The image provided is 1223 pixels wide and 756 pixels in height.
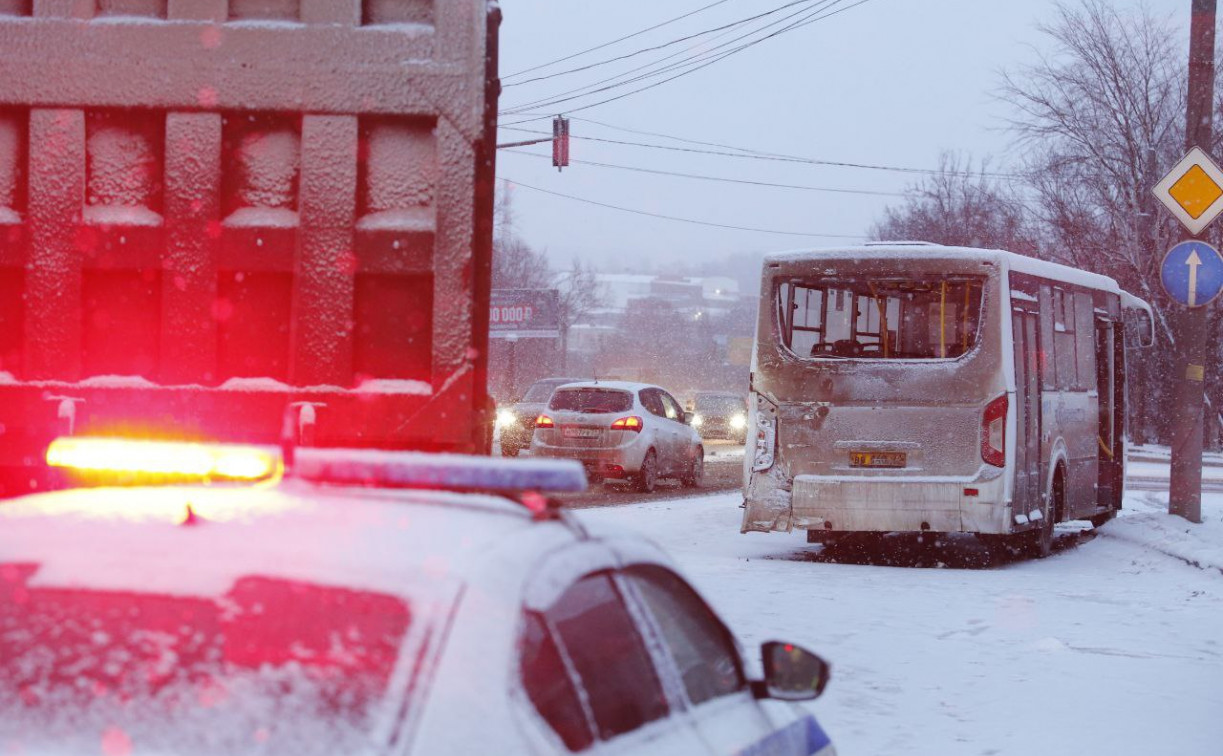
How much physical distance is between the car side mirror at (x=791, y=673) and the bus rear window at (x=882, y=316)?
1197cm

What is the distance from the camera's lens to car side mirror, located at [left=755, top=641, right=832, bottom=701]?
399 cm

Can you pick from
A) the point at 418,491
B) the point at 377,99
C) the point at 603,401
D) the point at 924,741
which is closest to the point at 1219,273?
the point at 603,401

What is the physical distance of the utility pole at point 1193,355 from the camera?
19188 mm

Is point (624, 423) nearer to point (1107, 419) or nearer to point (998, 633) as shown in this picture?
point (1107, 419)

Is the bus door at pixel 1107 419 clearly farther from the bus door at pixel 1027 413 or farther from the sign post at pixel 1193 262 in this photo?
the bus door at pixel 1027 413

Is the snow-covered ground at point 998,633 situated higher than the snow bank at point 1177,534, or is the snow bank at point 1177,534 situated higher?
the snow bank at point 1177,534

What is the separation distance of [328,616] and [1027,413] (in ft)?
46.2

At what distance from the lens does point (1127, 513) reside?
76.2 ft

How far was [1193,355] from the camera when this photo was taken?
19234 millimetres

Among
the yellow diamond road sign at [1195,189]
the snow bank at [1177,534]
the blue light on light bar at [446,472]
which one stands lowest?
the snow bank at [1177,534]

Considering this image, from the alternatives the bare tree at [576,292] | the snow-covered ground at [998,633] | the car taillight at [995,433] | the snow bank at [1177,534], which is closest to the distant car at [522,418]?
the snow bank at [1177,534]

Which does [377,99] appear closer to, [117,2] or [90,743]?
[117,2]

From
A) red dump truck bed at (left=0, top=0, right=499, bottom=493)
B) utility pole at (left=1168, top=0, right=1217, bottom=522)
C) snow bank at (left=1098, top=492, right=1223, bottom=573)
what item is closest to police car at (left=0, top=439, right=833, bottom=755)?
red dump truck bed at (left=0, top=0, right=499, bottom=493)

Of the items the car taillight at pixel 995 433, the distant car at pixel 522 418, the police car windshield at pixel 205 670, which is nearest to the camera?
the police car windshield at pixel 205 670
